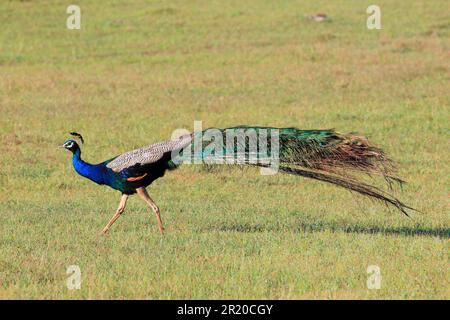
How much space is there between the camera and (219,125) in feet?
59.0

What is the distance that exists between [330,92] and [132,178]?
1129cm

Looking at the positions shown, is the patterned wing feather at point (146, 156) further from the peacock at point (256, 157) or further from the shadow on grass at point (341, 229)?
the shadow on grass at point (341, 229)

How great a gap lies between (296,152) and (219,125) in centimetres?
781

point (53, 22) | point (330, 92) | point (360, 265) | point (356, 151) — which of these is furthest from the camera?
point (53, 22)

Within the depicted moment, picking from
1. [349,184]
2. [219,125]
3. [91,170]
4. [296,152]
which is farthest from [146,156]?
[219,125]

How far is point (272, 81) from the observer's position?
21.7 m

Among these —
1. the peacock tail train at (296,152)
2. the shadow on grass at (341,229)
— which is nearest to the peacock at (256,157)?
the peacock tail train at (296,152)

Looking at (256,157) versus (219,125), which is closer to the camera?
(256,157)

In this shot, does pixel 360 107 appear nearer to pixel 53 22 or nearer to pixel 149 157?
pixel 149 157

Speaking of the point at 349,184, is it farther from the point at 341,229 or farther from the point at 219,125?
the point at 219,125

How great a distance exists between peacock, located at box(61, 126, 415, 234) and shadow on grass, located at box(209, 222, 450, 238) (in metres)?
0.54

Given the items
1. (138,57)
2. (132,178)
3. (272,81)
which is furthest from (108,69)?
(132,178)

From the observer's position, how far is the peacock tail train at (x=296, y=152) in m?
9.97

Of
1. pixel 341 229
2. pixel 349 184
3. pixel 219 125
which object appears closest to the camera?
pixel 349 184
